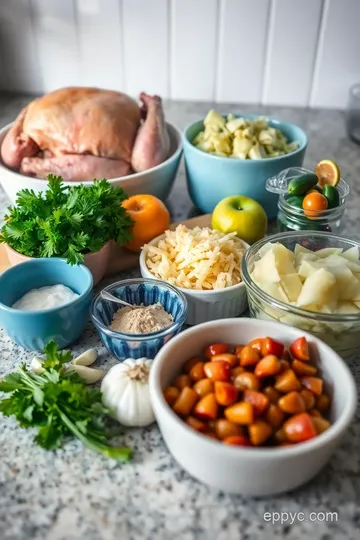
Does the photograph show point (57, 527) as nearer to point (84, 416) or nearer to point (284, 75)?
point (84, 416)

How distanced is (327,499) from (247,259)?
41cm

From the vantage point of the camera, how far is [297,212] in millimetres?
1143

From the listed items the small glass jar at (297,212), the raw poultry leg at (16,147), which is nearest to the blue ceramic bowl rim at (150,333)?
the small glass jar at (297,212)

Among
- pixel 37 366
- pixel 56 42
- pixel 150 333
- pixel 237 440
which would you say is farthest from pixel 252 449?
pixel 56 42

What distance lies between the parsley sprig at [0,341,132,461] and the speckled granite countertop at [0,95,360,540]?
0.02 metres

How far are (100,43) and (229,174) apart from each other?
78 cm

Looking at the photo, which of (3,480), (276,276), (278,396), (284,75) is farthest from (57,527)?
(284,75)

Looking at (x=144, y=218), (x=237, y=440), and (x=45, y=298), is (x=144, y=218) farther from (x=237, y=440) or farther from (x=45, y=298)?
(x=237, y=440)

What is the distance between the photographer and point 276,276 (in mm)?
918

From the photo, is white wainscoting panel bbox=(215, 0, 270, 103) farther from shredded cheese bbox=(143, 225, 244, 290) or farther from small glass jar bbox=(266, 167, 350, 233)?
shredded cheese bbox=(143, 225, 244, 290)

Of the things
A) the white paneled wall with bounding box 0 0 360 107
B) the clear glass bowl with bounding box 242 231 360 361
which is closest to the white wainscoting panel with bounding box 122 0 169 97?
the white paneled wall with bounding box 0 0 360 107

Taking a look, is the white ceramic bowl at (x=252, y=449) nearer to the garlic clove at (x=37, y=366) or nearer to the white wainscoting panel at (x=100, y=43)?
the garlic clove at (x=37, y=366)

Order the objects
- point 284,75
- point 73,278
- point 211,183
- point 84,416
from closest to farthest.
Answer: point 84,416 → point 73,278 → point 211,183 → point 284,75

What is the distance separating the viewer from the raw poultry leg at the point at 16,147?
4.10ft
